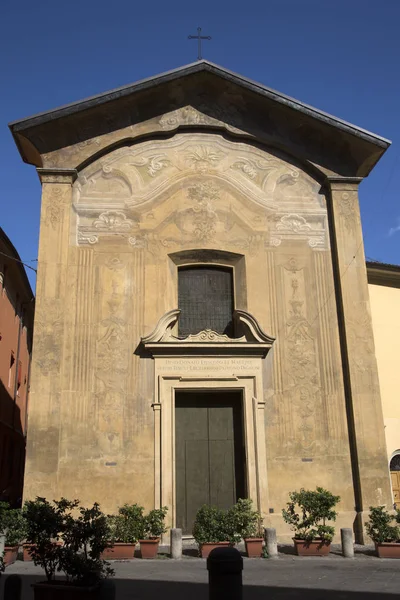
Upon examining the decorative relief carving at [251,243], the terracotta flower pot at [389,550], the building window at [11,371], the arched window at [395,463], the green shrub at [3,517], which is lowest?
the terracotta flower pot at [389,550]

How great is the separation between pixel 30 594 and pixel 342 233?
36.0 ft

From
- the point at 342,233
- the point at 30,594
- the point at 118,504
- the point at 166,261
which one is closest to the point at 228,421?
the point at 118,504

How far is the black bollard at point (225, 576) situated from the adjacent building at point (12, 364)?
1608 cm

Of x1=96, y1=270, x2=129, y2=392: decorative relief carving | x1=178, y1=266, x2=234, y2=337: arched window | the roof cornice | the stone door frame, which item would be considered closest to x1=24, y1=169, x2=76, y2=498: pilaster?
x1=96, y1=270, x2=129, y2=392: decorative relief carving

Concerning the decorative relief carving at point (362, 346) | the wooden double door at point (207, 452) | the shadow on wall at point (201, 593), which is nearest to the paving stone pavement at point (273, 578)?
the shadow on wall at point (201, 593)

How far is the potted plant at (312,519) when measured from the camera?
1199 cm

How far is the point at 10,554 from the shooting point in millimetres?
11078

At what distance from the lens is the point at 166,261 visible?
15.1 m

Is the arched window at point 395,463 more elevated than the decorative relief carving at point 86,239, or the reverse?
the decorative relief carving at point 86,239

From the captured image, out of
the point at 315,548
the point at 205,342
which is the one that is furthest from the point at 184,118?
the point at 315,548

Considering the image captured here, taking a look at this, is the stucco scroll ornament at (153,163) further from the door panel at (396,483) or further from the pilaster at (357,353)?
the door panel at (396,483)

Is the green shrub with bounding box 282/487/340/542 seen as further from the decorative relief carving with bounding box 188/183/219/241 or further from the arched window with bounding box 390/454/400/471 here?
the decorative relief carving with bounding box 188/183/219/241

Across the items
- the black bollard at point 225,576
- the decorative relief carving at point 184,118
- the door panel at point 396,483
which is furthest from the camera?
the door panel at point 396,483

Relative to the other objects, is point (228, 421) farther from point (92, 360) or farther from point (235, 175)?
point (235, 175)
